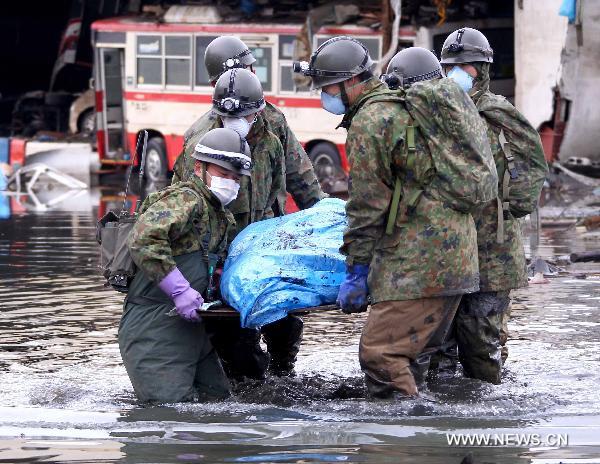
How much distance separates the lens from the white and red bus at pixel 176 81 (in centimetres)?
2270

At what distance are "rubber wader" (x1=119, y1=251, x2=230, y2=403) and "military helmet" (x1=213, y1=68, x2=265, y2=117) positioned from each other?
0.85 m

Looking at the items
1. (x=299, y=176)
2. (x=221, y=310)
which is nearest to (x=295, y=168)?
(x=299, y=176)

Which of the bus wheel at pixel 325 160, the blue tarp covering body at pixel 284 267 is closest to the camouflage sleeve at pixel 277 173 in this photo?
the blue tarp covering body at pixel 284 267

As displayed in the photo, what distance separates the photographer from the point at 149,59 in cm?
2466

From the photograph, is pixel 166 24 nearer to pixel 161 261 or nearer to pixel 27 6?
pixel 27 6

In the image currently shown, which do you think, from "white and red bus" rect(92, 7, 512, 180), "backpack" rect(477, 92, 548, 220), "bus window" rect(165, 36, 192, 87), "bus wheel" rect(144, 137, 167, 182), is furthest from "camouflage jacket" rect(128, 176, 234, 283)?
"bus wheel" rect(144, 137, 167, 182)

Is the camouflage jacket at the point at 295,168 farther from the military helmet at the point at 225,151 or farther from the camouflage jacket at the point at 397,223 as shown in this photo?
the camouflage jacket at the point at 397,223

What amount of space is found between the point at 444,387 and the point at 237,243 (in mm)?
1377

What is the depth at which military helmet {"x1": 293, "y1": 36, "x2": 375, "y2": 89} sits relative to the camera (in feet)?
21.0

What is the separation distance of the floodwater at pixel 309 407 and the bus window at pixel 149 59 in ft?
47.4

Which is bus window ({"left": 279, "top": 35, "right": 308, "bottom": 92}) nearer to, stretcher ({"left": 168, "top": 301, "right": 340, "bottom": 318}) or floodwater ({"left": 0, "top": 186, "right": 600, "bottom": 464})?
floodwater ({"left": 0, "top": 186, "right": 600, "bottom": 464})

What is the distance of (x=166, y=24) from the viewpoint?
953 inches

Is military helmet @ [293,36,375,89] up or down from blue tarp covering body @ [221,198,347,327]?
up

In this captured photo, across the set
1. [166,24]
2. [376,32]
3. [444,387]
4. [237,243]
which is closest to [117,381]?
[237,243]
